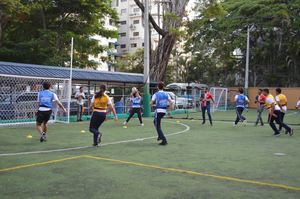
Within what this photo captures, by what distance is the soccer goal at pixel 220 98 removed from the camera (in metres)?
33.8

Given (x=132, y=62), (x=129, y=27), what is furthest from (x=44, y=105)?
(x=129, y=27)

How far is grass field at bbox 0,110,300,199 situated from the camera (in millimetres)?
5922

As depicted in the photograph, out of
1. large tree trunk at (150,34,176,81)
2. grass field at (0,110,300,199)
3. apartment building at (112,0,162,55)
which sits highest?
apartment building at (112,0,162,55)

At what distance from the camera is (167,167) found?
785cm

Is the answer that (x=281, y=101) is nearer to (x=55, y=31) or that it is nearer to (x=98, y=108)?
(x=98, y=108)

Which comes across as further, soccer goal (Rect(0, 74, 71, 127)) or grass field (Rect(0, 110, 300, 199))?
soccer goal (Rect(0, 74, 71, 127))

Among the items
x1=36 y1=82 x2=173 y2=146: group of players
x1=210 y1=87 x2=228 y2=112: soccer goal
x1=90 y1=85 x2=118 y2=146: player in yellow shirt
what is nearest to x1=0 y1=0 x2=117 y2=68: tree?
x1=210 y1=87 x2=228 y2=112: soccer goal

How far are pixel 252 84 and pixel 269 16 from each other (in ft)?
30.7

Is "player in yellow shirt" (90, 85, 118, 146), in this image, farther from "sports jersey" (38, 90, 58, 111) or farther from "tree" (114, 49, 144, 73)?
"tree" (114, 49, 144, 73)

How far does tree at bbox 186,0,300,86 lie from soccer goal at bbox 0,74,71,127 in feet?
71.8

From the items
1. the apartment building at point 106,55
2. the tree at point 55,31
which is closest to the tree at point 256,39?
→ the apartment building at point 106,55

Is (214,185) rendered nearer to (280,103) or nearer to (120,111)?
(280,103)

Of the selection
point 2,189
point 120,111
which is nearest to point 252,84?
point 120,111

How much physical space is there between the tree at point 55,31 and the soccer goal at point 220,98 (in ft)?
35.7
